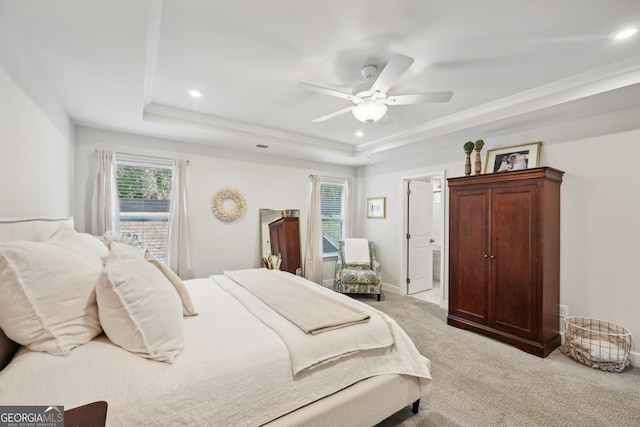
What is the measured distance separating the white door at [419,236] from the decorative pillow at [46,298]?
4436 mm

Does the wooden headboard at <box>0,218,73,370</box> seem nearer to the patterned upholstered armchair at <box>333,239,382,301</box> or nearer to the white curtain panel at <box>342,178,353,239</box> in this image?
the patterned upholstered armchair at <box>333,239,382,301</box>

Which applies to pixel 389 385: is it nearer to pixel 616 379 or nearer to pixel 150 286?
pixel 150 286

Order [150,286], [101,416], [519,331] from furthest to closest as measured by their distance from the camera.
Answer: [519,331], [150,286], [101,416]

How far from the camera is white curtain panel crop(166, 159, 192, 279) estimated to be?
3688 mm

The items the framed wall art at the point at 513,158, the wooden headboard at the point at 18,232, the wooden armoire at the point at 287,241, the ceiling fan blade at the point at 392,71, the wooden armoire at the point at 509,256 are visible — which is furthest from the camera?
the wooden armoire at the point at 287,241

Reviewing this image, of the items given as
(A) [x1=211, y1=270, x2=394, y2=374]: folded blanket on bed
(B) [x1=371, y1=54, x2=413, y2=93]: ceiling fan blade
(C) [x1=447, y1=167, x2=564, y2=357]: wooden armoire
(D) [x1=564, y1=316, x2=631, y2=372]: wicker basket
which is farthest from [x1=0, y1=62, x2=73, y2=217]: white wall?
(D) [x1=564, y1=316, x2=631, y2=372]: wicker basket

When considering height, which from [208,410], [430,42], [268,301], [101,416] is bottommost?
[208,410]

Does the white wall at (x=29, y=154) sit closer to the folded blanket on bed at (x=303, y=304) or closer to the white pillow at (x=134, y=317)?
the white pillow at (x=134, y=317)

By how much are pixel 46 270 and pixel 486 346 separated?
3594 millimetres

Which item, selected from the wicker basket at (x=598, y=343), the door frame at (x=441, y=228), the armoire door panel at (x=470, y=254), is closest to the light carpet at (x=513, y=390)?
the wicker basket at (x=598, y=343)

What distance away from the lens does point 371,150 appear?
4.53m

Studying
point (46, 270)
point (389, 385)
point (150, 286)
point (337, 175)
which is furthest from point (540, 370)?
point (337, 175)

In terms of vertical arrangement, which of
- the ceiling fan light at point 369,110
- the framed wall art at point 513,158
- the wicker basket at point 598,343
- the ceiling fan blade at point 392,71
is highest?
the ceiling fan blade at point 392,71

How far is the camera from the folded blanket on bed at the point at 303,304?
166cm
